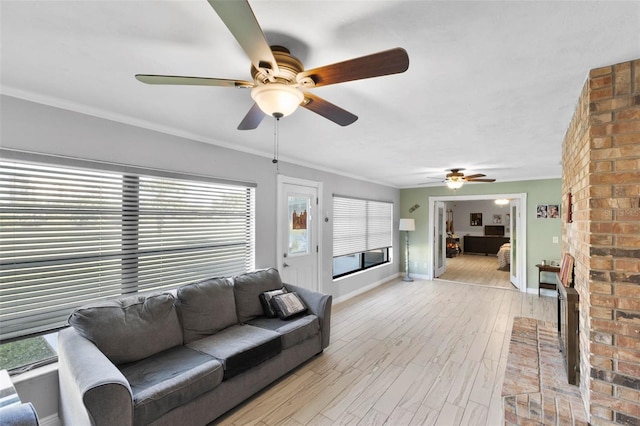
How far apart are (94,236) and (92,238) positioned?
2 centimetres

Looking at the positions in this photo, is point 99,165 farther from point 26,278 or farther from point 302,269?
point 302,269

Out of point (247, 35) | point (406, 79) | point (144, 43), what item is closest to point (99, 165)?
point (144, 43)

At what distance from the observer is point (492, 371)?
9.31 feet

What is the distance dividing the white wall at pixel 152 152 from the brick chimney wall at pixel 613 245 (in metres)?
3.14

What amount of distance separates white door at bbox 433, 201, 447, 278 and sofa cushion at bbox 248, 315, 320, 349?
490 centimetres

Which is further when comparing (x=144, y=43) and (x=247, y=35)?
(x=144, y=43)

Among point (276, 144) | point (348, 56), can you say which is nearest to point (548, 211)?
point (276, 144)

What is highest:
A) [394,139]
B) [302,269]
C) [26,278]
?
[394,139]

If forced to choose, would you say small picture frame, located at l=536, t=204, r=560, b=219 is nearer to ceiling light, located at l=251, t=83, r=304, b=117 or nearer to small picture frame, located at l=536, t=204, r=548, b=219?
small picture frame, located at l=536, t=204, r=548, b=219

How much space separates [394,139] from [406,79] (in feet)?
4.41

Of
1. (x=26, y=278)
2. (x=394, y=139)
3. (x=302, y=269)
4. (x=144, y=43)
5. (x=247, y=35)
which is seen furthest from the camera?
(x=302, y=269)

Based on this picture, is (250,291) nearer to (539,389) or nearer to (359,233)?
(539,389)

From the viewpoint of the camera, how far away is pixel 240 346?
2.33m

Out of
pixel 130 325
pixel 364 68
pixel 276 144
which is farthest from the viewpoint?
pixel 276 144
